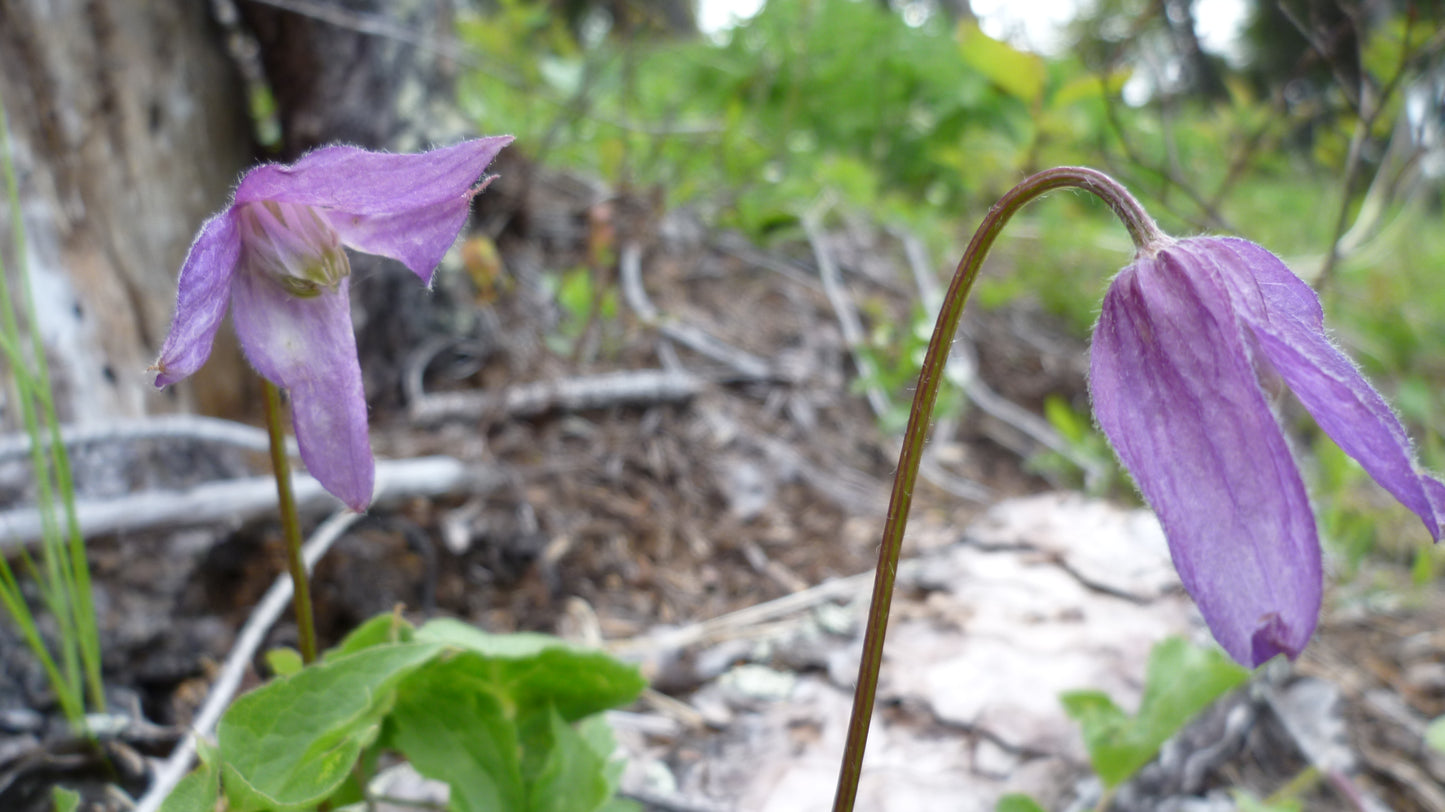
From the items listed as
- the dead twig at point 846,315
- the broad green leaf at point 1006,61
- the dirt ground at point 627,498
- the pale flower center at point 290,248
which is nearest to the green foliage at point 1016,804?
the dirt ground at point 627,498

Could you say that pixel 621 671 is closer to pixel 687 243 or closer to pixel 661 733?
pixel 661 733

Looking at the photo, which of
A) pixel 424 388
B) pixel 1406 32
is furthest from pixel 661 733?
pixel 1406 32

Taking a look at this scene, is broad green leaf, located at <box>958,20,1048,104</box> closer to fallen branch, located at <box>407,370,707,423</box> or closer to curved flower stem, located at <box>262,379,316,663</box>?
fallen branch, located at <box>407,370,707,423</box>

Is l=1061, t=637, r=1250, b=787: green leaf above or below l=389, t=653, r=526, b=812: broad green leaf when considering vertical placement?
below

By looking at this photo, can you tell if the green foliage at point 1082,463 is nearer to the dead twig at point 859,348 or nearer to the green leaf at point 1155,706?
the dead twig at point 859,348

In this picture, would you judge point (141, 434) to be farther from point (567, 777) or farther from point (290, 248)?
point (567, 777)

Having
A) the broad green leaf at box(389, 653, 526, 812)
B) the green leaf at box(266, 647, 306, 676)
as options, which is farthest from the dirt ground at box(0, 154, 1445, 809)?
the green leaf at box(266, 647, 306, 676)

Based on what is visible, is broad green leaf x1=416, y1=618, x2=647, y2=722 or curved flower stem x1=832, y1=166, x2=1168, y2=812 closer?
curved flower stem x1=832, y1=166, x2=1168, y2=812
